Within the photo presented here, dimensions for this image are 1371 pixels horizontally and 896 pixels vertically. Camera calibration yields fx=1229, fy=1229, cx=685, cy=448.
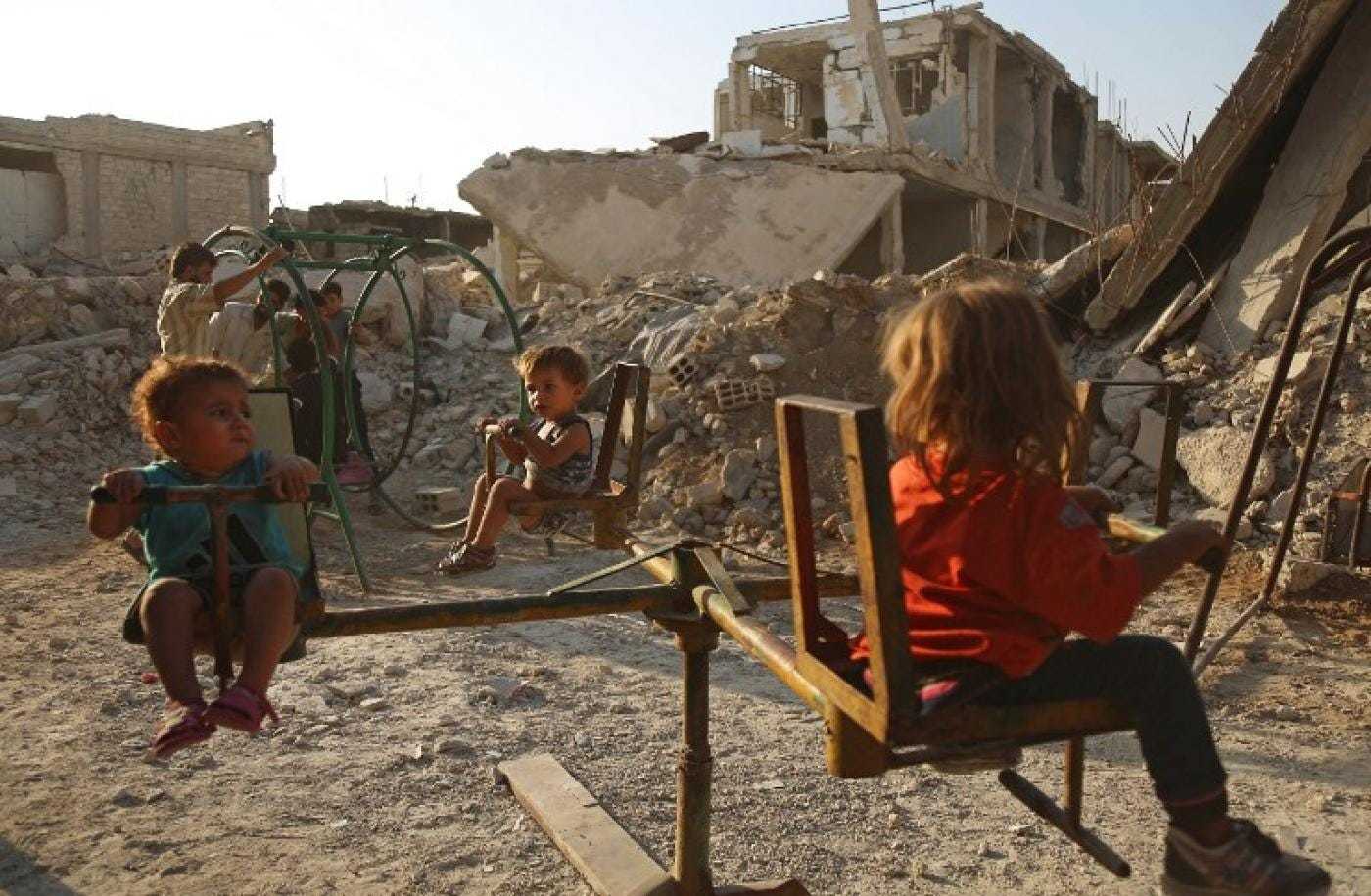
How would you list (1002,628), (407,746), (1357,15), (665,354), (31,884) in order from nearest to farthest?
(1002,628) < (31,884) < (407,746) < (1357,15) < (665,354)

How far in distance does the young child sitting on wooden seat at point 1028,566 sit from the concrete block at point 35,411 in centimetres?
983

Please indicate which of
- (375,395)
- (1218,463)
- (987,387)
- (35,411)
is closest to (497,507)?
(987,387)

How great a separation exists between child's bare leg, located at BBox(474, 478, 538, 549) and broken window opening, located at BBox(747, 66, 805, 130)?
62.2 ft

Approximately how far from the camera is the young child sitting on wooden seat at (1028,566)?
5.39 ft

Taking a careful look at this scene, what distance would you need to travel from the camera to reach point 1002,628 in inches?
66.9

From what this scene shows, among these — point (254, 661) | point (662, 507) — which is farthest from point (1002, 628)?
point (662, 507)

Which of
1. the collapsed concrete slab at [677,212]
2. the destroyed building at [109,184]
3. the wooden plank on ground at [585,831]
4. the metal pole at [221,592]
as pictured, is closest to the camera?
the metal pole at [221,592]

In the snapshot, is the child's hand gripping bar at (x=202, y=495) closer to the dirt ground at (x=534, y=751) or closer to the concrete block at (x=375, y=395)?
the dirt ground at (x=534, y=751)

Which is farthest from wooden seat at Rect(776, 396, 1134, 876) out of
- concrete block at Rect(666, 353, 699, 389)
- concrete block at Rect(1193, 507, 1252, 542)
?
concrete block at Rect(666, 353, 699, 389)

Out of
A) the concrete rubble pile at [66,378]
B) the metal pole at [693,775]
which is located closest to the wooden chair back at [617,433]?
the metal pole at [693,775]

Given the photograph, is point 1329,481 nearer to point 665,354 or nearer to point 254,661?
point 665,354

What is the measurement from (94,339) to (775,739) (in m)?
9.26

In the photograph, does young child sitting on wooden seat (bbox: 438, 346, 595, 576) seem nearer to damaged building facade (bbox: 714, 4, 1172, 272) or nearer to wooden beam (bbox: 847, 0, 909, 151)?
damaged building facade (bbox: 714, 4, 1172, 272)

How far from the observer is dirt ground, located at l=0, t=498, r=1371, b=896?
311 cm
